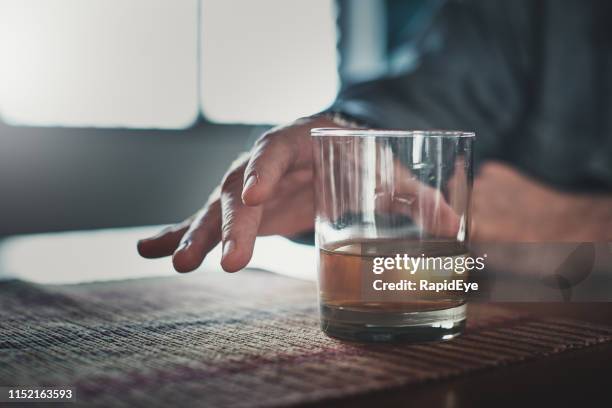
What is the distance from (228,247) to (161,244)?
127mm

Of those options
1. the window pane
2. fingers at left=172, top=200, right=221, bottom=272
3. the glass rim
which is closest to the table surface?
the glass rim

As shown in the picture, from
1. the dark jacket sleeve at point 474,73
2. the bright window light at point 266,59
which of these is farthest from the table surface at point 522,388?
the bright window light at point 266,59

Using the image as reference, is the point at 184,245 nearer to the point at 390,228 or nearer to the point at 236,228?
the point at 236,228

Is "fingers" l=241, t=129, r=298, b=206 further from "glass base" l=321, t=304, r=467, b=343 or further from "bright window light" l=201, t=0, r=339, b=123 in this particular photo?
"bright window light" l=201, t=0, r=339, b=123

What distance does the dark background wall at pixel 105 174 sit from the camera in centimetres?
204

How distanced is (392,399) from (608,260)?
480 millimetres

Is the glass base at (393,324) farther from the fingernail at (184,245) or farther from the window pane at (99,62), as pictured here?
the window pane at (99,62)

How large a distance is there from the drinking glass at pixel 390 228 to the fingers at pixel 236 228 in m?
0.07

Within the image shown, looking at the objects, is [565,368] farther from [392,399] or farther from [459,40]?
[459,40]

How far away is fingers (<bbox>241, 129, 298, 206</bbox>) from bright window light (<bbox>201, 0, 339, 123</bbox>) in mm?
1887

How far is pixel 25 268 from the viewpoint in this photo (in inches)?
64.9

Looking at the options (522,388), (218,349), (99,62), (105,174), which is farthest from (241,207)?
(99,62)

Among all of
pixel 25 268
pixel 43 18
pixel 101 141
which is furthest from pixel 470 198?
pixel 43 18

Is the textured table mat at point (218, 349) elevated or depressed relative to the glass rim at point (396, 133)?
depressed
